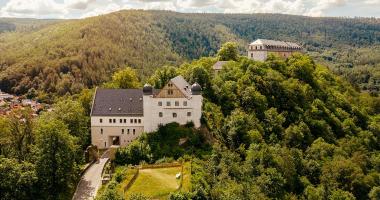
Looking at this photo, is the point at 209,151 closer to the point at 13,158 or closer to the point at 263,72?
the point at 13,158

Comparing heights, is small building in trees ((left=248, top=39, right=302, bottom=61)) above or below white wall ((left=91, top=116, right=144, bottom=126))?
above

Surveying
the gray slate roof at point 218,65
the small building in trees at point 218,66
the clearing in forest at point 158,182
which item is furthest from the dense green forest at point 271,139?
the gray slate roof at point 218,65

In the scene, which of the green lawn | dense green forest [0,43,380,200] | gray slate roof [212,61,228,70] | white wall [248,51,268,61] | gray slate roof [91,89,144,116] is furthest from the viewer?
white wall [248,51,268,61]

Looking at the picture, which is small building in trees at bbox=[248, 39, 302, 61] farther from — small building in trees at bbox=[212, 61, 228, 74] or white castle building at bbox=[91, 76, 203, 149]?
white castle building at bbox=[91, 76, 203, 149]

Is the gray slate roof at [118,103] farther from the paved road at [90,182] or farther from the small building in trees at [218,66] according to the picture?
the small building in trees at [218,66]

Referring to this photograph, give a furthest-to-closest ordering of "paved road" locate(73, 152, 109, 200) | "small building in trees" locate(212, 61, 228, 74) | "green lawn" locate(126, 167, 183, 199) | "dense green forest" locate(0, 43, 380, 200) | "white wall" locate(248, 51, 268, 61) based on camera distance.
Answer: "white wall" locate(248, 51, 268, 61), "small building in trees" locate(212, 61, 228, 74), "paved road" locate(73, 152, 109, 200), "dense green forest" locate(0, 43, 380, 200), "green lawn" locate(126, 167, 183, 199)

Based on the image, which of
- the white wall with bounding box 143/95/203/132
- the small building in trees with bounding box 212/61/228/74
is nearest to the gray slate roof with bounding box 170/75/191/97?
the white wall with bounding box 143/95/203/132
